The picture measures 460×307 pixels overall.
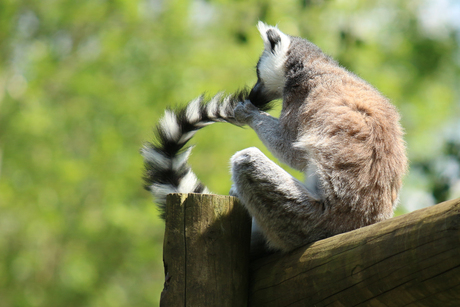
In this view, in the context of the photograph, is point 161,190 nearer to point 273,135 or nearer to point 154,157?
point 154,157

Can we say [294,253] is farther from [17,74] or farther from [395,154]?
[17,74]

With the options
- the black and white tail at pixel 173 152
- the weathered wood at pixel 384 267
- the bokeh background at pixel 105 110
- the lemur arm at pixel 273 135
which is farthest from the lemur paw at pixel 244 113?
the bokeh background at pixel 105 110

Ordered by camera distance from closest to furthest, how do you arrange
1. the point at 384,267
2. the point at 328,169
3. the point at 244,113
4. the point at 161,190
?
1. the point at 384,267
2. the point at 328,169
3. the point at 161,190
4. the point at 244,113

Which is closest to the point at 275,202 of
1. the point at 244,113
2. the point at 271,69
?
the point at 244,113

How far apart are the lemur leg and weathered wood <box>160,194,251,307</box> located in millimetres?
228

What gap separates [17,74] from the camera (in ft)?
30.2

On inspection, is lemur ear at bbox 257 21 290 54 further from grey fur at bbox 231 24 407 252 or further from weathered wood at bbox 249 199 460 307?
weathered wood at bbox 249 199 460 307

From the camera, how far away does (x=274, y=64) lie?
3.26m

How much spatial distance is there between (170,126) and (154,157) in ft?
0.77

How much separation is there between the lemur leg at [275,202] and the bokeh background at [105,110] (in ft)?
17.0

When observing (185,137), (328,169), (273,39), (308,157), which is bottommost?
(328,169)

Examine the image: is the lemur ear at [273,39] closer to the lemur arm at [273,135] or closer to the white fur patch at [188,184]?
the lemur arm at [273,135]

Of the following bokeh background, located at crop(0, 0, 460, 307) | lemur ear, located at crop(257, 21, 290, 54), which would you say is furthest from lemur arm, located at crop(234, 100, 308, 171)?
bokeh background, located at crop(0, 0, 460, 307)

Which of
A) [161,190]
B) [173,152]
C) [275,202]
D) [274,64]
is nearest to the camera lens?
[275,202]
